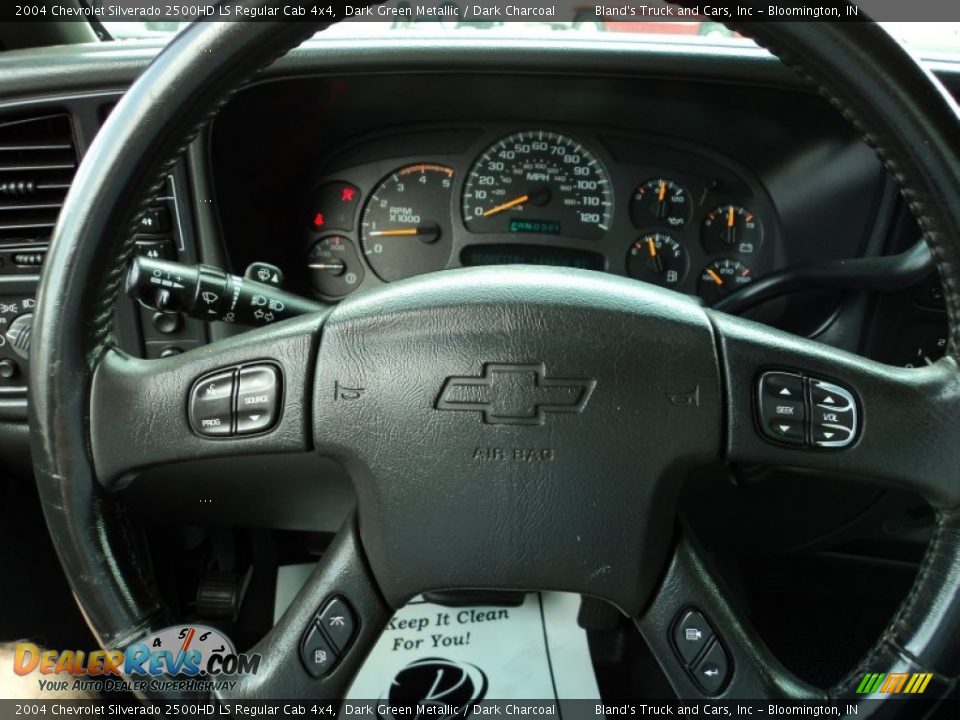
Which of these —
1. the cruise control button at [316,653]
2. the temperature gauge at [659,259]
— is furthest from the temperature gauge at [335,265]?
the cruise control button at [316,653]

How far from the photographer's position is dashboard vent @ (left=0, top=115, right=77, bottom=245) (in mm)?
1489

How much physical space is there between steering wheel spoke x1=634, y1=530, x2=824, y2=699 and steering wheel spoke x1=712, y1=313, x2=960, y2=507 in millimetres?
134

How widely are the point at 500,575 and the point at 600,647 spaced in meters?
0.91

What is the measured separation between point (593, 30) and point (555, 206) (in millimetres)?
316

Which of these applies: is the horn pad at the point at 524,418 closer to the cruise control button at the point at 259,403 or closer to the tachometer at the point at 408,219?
the cruise control button at the point at 259,403

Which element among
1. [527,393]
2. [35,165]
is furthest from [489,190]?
[527,393]

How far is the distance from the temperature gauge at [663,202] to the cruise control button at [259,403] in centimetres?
98

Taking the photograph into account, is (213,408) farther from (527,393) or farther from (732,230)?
(732,230)

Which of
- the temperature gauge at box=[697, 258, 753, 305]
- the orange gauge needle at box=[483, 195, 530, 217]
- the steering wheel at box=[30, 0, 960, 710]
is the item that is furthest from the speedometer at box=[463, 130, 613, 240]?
the steering wheel at box=[30, 0, 960, 710]

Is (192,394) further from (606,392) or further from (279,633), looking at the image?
(606,392)

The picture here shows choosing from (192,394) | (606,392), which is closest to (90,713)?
(192,394)

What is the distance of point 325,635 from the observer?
2.91 ft

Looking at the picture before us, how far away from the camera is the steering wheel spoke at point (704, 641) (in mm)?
867

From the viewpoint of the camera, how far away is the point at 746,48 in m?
1.46
